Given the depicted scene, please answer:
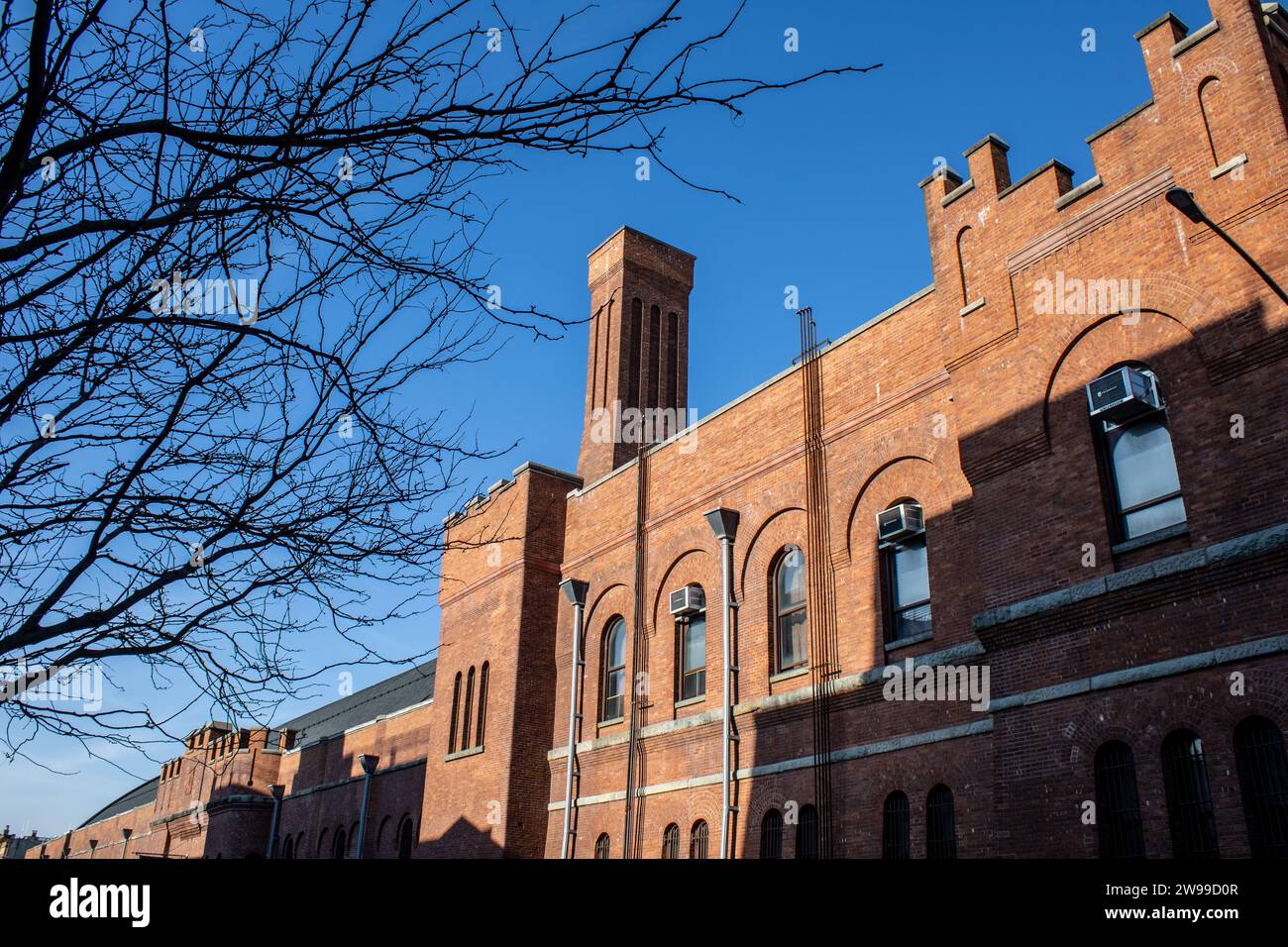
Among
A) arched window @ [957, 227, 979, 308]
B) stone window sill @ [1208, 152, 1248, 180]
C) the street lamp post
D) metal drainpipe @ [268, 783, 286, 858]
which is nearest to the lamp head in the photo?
the street lamp post

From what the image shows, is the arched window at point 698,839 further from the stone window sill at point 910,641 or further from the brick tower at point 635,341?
the brick tower at point 635,341

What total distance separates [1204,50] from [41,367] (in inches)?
492

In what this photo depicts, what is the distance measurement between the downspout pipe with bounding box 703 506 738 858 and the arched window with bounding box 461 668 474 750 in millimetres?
8020

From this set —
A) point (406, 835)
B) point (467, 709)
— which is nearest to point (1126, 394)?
point (467, 709)

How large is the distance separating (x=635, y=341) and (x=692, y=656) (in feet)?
35.0

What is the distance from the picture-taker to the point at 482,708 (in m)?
23.4

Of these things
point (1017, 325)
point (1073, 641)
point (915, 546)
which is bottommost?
point (1073, 641)

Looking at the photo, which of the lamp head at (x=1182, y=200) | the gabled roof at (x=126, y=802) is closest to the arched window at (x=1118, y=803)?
the lamp head at (x=1182, y=200)

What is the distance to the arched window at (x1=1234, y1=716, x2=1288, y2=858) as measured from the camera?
376 inches

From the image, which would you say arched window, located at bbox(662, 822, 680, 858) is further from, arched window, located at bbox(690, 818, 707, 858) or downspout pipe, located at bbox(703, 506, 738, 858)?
downspout pipe, located at bbox(703, 506, 738, 858)

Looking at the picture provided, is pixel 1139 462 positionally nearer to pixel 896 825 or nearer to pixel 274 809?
pixel 896 825

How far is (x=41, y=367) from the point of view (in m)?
4.64
